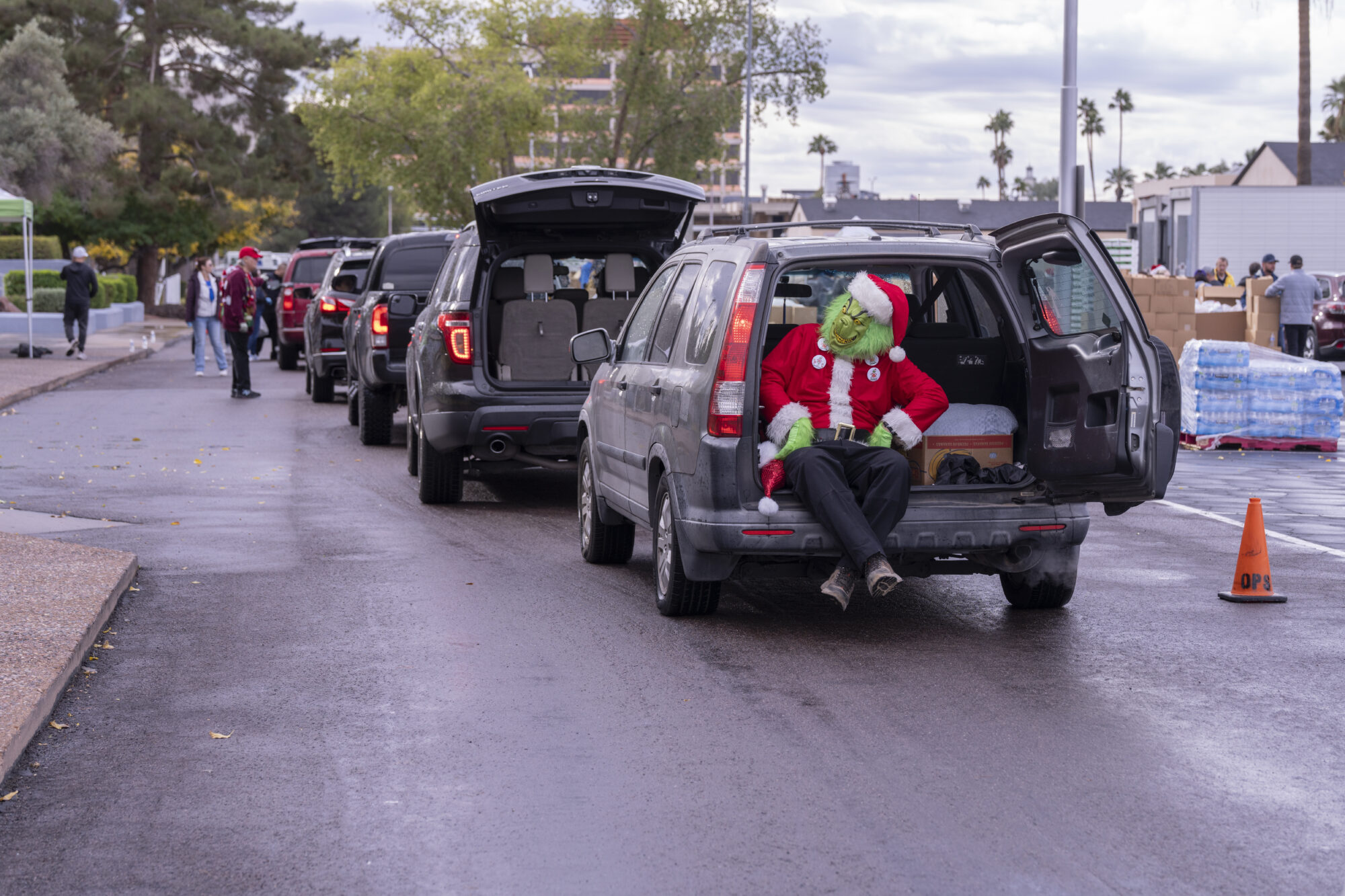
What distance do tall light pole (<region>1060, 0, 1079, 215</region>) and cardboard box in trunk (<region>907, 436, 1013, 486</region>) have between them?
1019 centimetres

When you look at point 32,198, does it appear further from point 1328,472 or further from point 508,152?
point 1328,472

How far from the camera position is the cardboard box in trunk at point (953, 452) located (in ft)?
25.5

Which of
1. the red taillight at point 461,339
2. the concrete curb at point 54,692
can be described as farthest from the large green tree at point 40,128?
the concrete curb at point 54,692

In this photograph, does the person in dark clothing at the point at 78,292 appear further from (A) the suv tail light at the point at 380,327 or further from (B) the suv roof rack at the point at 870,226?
(B) the suv roof rack at the point at 870,226

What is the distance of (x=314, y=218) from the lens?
394ft

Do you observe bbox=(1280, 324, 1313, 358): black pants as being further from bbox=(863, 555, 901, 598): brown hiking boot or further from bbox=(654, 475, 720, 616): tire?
bbox=(863, 555, 901, 598): brown hiking boot

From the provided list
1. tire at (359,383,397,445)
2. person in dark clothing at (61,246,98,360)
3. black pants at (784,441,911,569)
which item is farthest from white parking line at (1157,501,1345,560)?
person in dark clothing at (61,246,98,360)

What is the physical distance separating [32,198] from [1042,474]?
40.3 meters

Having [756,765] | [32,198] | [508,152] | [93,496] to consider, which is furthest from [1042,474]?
[508,152]

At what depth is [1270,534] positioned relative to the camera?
10.8m

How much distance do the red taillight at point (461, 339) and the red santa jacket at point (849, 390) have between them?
12.9 ft

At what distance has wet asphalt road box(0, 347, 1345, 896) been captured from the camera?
4.46 meters

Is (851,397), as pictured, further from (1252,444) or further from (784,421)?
(1252,444)

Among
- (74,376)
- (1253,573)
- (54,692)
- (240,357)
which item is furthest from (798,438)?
(74,376)
